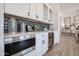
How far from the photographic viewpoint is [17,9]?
1568 mm

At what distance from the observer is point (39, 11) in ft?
7.13

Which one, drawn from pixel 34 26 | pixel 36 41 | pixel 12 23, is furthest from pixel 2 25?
pixel 34 26

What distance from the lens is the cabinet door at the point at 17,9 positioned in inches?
55.1

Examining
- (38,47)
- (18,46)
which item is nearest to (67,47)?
(38,47)

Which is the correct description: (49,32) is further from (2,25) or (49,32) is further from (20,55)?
(2,25)

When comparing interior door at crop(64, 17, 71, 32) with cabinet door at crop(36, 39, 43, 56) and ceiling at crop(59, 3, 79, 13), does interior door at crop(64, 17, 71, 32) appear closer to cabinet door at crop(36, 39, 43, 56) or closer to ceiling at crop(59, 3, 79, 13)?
ceiling at crop(59, 3, 79, 13)

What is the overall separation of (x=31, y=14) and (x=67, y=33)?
0.68m

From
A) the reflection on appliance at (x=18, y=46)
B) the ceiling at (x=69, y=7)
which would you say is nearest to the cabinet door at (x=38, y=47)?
the reflection on appliance at (x=18, y=46)

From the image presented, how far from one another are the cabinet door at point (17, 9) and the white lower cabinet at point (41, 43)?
1.32ft

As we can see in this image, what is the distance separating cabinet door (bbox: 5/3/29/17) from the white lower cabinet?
1.32ft

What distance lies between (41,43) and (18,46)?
576mm

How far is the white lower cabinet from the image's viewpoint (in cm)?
178

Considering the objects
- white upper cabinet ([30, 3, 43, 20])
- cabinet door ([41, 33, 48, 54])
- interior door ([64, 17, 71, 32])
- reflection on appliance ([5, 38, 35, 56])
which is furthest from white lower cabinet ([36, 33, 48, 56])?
interior door ([64, 17, 71, 32])

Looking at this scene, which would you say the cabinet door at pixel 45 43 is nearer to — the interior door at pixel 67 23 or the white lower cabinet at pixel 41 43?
the white lower cabinet at pixel 41 43
